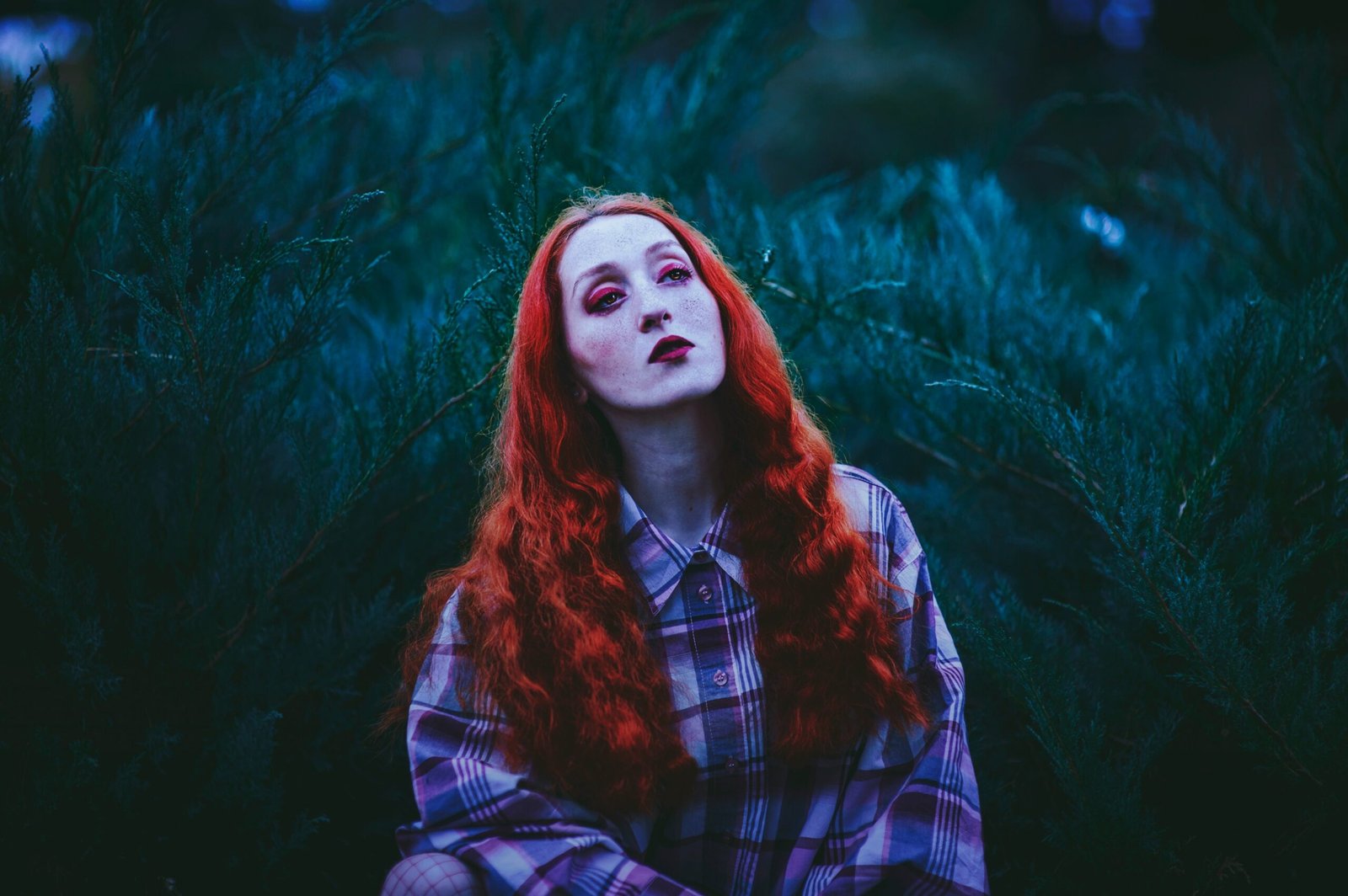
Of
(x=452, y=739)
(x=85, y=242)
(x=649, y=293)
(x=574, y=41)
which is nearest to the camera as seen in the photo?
→ (x=452, y=739)

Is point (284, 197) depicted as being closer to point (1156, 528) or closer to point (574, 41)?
point (574, 41)

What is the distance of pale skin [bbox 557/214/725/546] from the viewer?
5.50 feet

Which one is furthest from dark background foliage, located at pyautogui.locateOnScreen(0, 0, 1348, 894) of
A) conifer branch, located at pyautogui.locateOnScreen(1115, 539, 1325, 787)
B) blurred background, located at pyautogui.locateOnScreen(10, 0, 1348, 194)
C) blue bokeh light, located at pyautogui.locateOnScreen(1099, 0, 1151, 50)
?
blue bokeh light, located at pyautogui.locateOnScreen(1099, 0, 1151, 50)

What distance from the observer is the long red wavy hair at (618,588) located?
1559 mm

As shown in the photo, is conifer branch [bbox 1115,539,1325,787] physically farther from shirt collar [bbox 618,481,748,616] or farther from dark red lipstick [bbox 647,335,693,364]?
dark red lipstick [bbox 647,335,693,364]

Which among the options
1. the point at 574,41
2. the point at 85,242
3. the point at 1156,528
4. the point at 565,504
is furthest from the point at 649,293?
the point at 574,41

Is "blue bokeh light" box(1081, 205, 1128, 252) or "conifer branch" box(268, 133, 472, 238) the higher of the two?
"conifer branch" box(268, 133, 472, 238)

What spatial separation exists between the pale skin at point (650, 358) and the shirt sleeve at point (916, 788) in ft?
1.23

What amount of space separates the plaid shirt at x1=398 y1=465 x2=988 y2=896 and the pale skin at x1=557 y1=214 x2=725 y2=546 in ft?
0.28

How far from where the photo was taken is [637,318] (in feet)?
5.54

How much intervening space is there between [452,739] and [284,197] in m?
1.94

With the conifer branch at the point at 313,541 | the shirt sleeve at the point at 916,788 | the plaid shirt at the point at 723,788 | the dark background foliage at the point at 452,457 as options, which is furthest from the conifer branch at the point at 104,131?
the shirt sleeve at the point at 916,788

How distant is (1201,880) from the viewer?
5.78 feet

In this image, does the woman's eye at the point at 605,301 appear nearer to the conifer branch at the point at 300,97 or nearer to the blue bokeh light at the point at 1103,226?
the conifer branch at the point at 300,97
